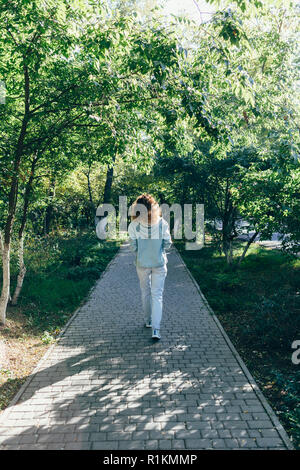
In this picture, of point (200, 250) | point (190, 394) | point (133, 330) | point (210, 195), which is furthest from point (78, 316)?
point (200, 250)

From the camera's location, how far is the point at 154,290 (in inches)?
214

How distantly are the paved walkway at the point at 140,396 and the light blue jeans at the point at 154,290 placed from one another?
1.34 feet

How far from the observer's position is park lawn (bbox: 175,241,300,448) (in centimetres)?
397

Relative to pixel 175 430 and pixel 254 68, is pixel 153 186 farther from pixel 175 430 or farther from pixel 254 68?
pixel 175 430

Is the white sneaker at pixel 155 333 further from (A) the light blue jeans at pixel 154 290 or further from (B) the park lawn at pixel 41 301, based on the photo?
(B) the park lawn at pixel 41 301

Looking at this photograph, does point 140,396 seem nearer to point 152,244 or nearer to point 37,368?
point 37,368

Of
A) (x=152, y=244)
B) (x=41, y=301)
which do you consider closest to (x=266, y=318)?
(x=152, y=244)

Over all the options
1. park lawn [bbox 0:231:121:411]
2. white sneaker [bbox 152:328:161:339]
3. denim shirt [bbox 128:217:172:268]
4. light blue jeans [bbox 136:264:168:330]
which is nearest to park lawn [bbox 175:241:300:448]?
white sneaker [bbox 152:328:161:339]

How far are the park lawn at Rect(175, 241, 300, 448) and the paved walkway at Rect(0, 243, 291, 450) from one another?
20cm

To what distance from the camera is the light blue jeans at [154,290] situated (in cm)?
541

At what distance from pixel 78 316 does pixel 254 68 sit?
12.4 m

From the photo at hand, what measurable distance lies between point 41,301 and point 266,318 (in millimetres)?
4643

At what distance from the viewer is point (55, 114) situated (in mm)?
5629

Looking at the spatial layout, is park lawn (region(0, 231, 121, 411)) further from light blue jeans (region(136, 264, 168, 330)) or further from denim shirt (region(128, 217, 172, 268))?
denim shirt (region(128, 217, 172, 268))
